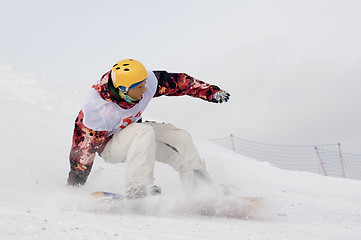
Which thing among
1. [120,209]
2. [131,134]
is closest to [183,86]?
[131,134]

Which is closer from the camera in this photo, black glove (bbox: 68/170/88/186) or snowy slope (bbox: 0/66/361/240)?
snowy slope (bbox: 0/66/361/240)

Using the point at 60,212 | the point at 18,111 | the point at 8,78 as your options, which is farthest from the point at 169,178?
the point at 8,78

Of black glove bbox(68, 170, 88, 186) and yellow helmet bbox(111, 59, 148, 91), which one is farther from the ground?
yellow helmet bbox(111, 59, 148, 91)

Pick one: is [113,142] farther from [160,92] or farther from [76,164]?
[160,92]

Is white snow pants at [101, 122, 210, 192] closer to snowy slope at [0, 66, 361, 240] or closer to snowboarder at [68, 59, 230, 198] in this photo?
snowboarder at [68, 59, 230, 198]

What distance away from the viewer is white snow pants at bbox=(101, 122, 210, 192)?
10.6 ft

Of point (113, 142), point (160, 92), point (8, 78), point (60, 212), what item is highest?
point (8, 78)

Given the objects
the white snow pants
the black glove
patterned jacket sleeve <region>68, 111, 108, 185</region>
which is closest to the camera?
the white snow pants

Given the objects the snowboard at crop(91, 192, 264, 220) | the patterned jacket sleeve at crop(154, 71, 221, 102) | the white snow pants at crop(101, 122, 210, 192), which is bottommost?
the snowboard at crop(91, 192, 264, 220)

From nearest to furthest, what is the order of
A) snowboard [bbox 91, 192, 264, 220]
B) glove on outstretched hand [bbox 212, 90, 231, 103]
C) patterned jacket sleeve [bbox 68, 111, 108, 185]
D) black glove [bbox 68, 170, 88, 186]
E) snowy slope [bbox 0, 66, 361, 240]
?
1. snowy slope [bbox 0, 66, 361, 240]
2. snowboard [bbox 91, 192, 264, 220]
3. patterned jacket sleeve [bbox 68, 111, 108, 185]
4. black glove [bbox 68, 170, 88, 186]
5. glove on outstretched hand [bbox 212, 90, 231, 103]

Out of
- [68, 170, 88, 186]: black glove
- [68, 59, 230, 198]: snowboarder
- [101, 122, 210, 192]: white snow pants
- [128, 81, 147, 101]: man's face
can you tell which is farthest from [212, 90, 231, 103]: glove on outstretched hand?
[68, 170, 88, 186]: black glove

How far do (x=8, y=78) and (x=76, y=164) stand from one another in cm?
859

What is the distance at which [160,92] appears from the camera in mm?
3844

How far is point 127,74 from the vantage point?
331 centimetres
